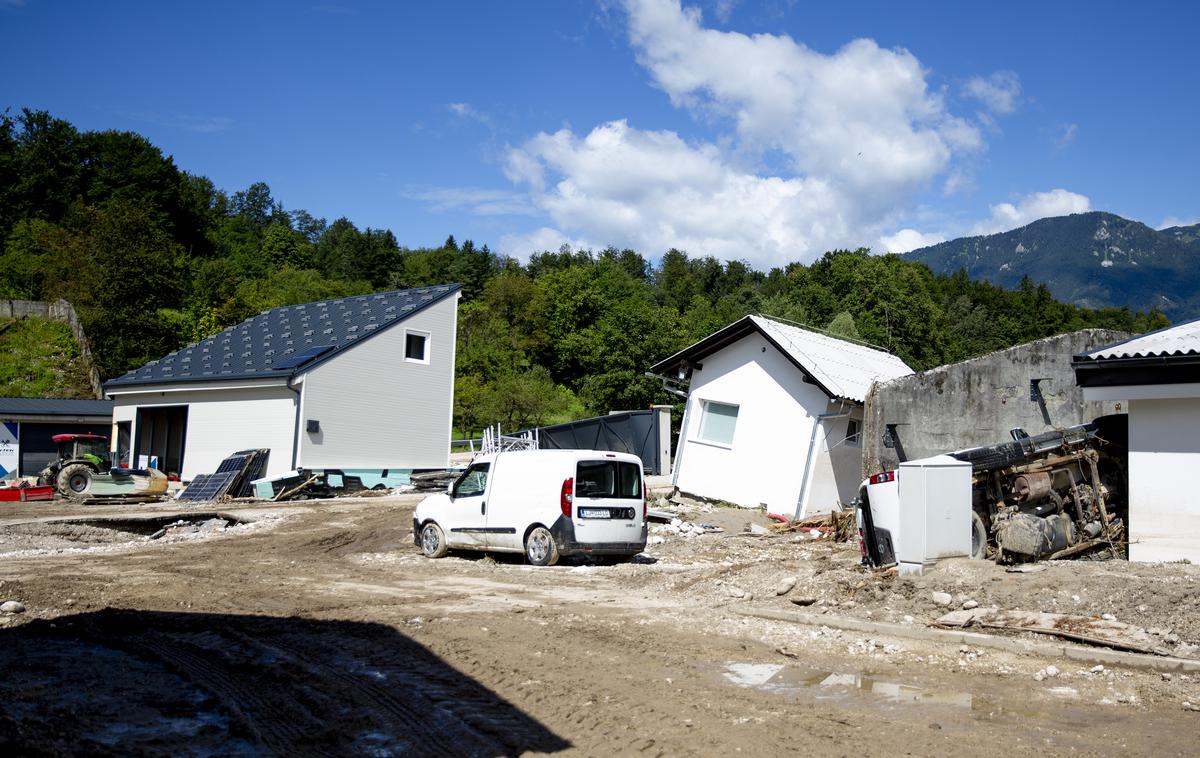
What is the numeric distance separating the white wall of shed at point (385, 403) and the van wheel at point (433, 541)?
12908 millimetres

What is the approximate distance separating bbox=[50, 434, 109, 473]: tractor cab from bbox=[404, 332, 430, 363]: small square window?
9.73 meters

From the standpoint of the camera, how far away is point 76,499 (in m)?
25.5

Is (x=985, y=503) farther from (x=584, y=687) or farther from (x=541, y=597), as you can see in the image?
(x=584, y=687)

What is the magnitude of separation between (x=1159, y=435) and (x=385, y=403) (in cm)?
2310

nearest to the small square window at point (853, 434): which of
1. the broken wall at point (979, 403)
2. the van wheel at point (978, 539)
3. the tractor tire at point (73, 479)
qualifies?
the broken wall at point (979, 403)

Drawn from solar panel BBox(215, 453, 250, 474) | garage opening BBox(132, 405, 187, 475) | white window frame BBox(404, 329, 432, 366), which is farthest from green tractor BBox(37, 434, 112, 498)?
white window frame BBox(404, 329, 432, 366)

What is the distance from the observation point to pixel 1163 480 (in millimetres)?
12094

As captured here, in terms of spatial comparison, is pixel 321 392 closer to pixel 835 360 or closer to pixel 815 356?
pixel 815 356

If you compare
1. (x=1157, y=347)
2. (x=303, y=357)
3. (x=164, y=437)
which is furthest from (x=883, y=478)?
(x=164, y=437)

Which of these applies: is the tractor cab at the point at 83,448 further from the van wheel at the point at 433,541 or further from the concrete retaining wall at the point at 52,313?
the concrete retaining wall at the point at 52,313

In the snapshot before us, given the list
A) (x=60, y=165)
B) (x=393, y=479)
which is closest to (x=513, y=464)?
(x=393, y=479)

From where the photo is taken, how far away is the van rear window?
1430 centimetres

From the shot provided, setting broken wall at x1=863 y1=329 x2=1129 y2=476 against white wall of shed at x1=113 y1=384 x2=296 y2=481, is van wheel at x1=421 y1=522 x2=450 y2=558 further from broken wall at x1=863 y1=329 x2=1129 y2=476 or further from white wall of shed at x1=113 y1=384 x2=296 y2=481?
white wall of shed at x1=113 y1=384 x2=296 y2=481

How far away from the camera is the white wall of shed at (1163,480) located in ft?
39.0
